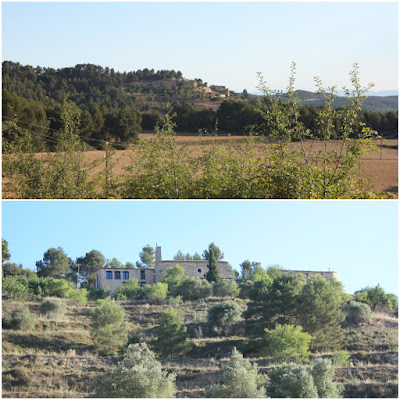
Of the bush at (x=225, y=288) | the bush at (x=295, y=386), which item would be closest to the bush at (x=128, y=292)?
the bush at (x=225, y=288)

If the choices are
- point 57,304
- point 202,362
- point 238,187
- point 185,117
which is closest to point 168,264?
point 57,304

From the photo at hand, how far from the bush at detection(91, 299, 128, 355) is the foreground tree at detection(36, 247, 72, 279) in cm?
1036

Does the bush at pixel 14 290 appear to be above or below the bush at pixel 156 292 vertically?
above

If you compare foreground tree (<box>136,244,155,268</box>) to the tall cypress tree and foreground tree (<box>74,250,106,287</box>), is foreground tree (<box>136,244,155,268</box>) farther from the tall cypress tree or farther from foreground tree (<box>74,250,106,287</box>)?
foreground tree (<box>74,250,106,287</box>)

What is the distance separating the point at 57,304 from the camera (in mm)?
18062

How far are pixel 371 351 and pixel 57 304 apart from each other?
11220 mm

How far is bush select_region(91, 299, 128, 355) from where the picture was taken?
14508 mm

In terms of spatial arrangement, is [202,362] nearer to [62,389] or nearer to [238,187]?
[62,389]

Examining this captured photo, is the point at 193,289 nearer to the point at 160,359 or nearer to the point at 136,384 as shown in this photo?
the point at 160,359

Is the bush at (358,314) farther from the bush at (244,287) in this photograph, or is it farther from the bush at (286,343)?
the bush at (244,287)

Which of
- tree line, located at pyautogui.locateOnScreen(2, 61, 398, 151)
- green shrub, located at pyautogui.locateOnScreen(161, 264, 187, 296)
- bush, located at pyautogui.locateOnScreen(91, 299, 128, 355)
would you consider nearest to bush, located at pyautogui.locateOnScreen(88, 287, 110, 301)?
green shrub, located at pyautogui.locateOnScreen(161, 264, 187, 296)

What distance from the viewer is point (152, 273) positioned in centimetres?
2539

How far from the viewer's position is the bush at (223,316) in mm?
16984

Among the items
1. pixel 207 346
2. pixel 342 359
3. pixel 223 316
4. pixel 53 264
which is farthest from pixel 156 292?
pixel 342 359
